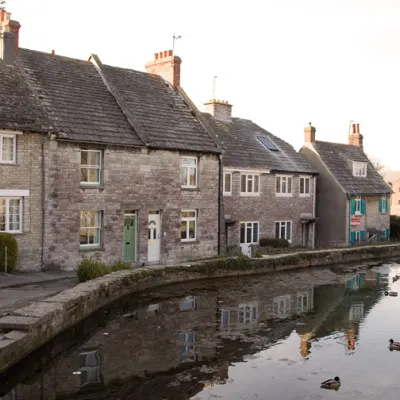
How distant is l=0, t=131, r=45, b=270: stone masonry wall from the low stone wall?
426cm

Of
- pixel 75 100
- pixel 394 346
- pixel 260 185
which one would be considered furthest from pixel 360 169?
pixel 394 346

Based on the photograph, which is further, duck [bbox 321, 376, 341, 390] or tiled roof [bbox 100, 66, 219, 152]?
tiled roof [bbox 100, 66, 219, 152]

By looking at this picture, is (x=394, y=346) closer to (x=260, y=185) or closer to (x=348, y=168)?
(x=260, y=185)

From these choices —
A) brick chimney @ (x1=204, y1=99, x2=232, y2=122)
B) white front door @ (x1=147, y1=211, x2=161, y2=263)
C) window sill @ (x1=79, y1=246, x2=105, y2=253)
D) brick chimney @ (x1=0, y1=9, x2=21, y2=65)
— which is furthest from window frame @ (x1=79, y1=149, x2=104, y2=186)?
brick chimney @ (x1=204, y1=99, x2=232, y2=122)

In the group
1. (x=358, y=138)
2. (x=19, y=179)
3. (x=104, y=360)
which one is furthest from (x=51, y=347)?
(x=358, y=138)

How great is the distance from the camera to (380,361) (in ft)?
36.8

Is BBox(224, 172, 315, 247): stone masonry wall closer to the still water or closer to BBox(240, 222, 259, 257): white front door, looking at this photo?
BBox(240, 222, 259, 257): white front door

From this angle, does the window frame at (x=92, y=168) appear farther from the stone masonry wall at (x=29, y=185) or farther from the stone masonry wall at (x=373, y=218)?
the stone masonry wall at (x=373, y=218)

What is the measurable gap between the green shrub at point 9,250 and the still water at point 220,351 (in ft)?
15.1

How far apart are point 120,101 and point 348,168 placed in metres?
21.1

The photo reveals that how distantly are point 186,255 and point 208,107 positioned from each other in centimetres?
1240

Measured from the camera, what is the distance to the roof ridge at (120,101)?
2298 cm

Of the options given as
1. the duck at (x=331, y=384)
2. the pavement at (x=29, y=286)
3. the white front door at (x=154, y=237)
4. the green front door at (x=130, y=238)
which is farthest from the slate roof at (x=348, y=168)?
the duck at (x=331, y=384)

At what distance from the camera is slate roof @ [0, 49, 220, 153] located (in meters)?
20.3
